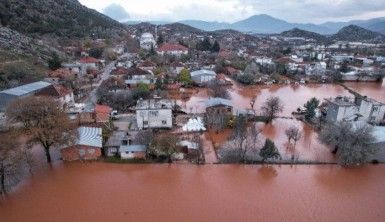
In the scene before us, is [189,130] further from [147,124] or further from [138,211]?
[138,211]

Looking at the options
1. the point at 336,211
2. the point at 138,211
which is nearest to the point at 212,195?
the point at 138,211

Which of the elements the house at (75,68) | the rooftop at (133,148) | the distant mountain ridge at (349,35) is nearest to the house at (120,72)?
the house at (75,68)

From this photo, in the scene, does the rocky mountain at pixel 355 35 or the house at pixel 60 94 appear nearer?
the house at pixel 60 94

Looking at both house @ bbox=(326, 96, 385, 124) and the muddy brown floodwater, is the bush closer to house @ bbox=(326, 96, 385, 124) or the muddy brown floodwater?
house @ bbox=(326, 96, 385, 124)

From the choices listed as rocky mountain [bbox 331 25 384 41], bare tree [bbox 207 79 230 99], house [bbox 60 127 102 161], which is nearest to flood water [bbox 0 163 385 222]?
house [bbox 60 127 102 161]

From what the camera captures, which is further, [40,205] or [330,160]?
[330,160]

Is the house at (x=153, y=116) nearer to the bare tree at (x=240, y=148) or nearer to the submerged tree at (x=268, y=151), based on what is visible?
the bare tree at (x=240, y=148)

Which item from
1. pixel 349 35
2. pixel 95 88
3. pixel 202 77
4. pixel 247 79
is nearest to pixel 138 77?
pixel 95 88
